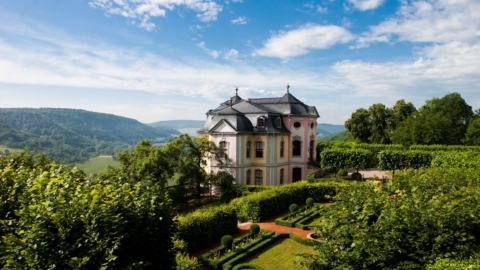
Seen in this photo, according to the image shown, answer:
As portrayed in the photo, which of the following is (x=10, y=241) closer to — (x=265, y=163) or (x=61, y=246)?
(x=61, y=246)

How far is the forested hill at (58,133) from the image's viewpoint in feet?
367

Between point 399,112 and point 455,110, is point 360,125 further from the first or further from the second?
point 455,110

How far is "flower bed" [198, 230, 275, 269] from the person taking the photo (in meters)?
14.8

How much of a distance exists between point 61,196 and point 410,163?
3409cm

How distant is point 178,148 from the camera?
28000 millimetres

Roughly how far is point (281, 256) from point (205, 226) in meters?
4.42

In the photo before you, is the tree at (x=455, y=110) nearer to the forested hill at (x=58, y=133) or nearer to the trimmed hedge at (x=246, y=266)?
the trimmed hedge at (x=246, y=266)

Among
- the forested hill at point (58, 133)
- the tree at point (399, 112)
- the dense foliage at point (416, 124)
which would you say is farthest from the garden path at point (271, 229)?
the forested hill at point (58, 133)

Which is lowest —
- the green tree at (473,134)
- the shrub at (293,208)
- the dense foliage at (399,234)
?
the shrub at (293,208)

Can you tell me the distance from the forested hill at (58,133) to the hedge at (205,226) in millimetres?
102581

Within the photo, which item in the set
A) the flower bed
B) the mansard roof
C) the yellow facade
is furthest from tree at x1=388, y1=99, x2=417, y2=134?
the flower bed

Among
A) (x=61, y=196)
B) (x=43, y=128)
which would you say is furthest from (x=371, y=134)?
(x=43, y=128)

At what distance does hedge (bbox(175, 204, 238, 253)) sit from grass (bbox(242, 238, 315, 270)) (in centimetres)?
301

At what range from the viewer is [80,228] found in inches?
297
